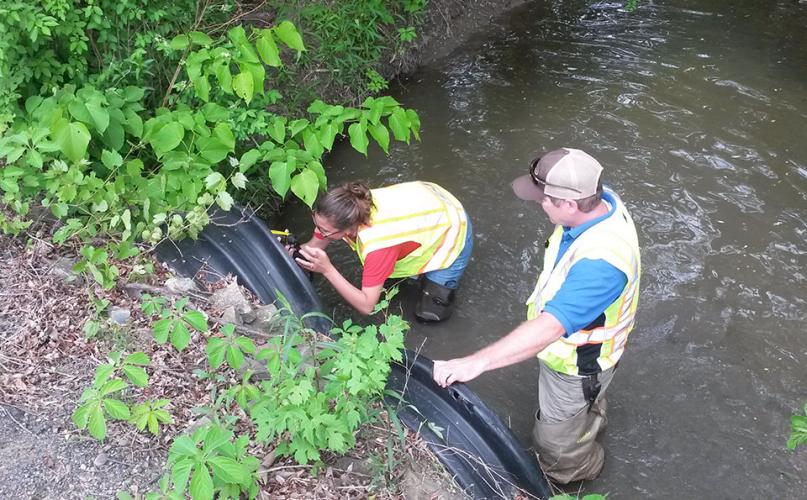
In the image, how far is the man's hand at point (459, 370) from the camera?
2551 millimetres

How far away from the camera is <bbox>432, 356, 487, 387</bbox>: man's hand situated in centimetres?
255

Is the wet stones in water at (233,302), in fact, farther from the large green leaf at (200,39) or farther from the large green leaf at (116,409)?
the large green leaf at (200,39)

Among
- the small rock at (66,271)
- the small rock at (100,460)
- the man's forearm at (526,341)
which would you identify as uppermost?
the small rock at (66,271)

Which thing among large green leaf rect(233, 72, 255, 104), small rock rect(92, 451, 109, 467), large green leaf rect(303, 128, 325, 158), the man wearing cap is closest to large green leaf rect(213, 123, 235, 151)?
large green leaf rect(233, 72, 255, 104)

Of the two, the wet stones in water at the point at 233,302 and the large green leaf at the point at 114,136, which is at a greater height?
the large green leaf at the point at 114,136

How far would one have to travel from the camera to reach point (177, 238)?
3586mm

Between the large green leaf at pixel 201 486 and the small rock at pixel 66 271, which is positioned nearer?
the large green leaf at pixel 201 486

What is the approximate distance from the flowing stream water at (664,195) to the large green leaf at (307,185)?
127 cm

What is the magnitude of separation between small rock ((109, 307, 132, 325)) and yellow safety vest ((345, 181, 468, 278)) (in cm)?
122

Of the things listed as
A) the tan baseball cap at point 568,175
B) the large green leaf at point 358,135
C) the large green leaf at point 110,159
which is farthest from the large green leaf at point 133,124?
the tan baseball cap at point 568,175

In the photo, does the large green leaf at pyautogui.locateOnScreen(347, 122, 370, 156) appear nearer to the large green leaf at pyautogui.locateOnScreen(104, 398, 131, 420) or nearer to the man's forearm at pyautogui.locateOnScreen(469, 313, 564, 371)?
the man's forearm at pyautogui.locateOnScreen(469, 313, 564, 371)

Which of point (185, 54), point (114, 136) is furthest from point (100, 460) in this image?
point (185, 54)

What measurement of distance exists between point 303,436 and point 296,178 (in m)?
1.41

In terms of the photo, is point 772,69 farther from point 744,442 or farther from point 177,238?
point 177,238
